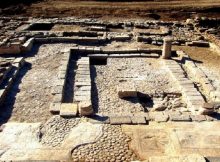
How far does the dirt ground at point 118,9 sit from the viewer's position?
2380cm

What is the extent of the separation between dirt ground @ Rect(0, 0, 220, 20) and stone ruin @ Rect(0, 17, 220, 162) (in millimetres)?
2782

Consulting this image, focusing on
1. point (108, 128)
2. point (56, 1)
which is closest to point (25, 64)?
point (108, 128)

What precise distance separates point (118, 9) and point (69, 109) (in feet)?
51.1

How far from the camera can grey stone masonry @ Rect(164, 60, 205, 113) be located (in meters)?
11.3

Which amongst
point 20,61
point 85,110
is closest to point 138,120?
point 85,110

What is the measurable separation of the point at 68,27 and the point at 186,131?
13.1m

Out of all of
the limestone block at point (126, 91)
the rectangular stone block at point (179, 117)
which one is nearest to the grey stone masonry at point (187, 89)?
the rectangular stone block at point (179, 117)

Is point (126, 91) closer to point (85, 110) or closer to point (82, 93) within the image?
point (82, 93)

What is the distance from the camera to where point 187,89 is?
12.4 meters

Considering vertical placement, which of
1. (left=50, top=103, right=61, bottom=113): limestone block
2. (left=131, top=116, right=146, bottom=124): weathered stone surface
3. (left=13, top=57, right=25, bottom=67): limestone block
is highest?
(left=13, top=57, right=25, bottom=67): limestone block

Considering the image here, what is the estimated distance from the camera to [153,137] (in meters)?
9.29

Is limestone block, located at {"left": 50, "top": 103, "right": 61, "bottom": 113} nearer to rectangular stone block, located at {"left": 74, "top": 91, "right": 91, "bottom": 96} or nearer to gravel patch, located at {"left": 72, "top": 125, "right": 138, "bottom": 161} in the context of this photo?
rectangular stone block, located at {"left": 74, "top": 91, "right": 91, "bottom": 96}

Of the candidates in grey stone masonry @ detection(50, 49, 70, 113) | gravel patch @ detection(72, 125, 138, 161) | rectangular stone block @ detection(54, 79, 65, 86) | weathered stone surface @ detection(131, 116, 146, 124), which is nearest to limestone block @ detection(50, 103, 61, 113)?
grey stone masonry @ detection(50, 49, 70, 113)

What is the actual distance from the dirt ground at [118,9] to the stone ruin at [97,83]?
110 inches
